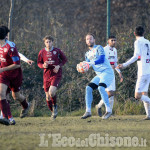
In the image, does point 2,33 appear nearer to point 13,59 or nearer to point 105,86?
point 13,59

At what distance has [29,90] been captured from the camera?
50.2ft

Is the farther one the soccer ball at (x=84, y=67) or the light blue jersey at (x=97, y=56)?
the light blue jersey at (x=97, y=56)

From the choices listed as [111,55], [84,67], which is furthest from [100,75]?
[111,55]

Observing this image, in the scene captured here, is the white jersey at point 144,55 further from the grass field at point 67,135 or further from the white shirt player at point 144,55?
the grass field at point 67,135

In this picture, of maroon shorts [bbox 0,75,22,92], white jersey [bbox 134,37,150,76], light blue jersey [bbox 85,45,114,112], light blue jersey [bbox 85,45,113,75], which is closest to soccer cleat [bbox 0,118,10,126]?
maroon shorts [bbox 0,75,22,92]

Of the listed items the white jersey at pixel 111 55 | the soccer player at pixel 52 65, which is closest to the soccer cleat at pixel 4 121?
the soccer player at pixel 52 65

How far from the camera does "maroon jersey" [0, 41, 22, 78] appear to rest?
352 inches

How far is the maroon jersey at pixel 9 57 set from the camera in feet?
29.3

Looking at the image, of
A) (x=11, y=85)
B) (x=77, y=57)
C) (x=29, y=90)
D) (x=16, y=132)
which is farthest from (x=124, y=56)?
(x=16, y=132)

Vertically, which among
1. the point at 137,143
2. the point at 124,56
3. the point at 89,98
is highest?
the point at 124,56

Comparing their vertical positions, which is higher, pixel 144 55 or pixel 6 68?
pixel 144 55

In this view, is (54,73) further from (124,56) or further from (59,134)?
(124,56)

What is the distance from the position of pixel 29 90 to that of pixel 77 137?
8.43 m

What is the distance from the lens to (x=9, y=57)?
9.05 metres
